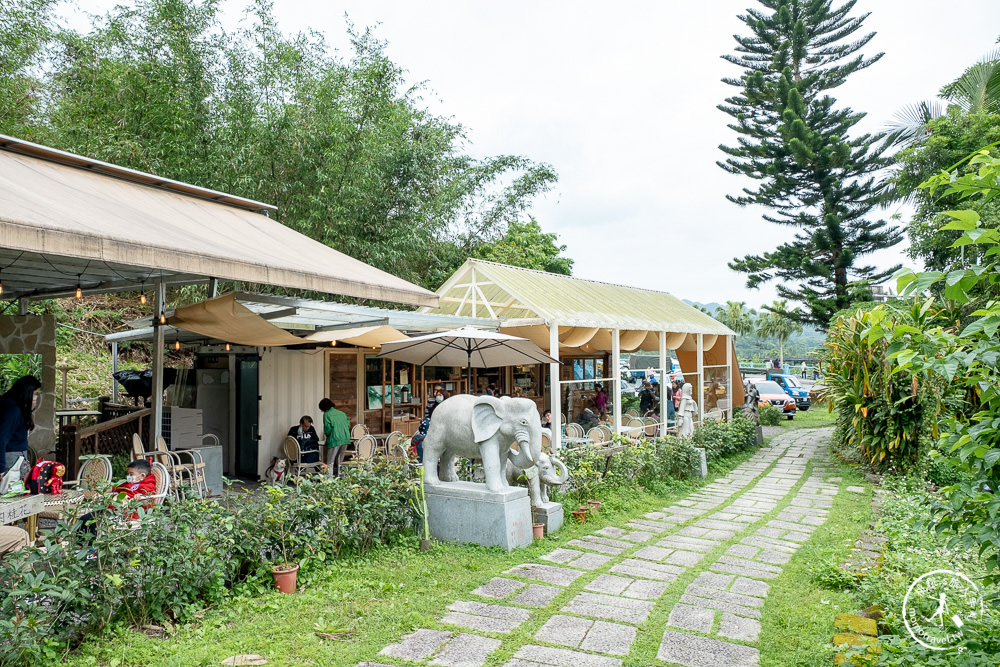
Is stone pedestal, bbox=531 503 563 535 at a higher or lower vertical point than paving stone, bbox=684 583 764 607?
higher

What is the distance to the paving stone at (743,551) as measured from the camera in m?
5.30

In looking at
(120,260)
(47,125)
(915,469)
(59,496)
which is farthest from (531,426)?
(47,125)

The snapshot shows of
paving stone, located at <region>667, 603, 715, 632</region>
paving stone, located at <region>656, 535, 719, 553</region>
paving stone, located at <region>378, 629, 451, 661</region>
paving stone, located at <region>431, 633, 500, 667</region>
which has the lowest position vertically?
paving stone, located at <region>656, 535, 719, 553</region>

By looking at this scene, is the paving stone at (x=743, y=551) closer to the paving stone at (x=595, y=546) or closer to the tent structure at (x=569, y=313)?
the paving stone at (x=595, y=546)

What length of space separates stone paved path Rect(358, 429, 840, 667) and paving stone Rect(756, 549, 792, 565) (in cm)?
1

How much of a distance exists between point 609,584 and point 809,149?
17.9 meters

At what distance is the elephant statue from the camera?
5137 mm

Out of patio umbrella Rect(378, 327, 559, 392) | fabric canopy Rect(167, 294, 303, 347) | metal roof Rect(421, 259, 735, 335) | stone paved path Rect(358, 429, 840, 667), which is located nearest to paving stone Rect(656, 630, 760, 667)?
stone paved path Rect(358, 429, 840, 667)

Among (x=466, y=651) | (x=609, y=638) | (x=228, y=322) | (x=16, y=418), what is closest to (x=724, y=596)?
(x=609, y=638)

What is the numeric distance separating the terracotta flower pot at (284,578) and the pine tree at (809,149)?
1888cm

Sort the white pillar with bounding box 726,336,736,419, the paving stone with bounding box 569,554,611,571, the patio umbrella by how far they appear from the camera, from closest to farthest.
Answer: the paving stone with bounding box 569,554,611,571 < the patio umbrella < the white pillar with bounding box 726,336,736,419

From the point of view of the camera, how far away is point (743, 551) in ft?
17.8

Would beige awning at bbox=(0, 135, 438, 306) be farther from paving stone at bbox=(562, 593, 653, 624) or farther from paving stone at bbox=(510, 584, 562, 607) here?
paving stone at bbox=(562, 593, 653, 624)

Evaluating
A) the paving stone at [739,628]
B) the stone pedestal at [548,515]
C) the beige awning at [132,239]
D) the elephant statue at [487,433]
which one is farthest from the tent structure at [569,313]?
the paving stone at [739,628]
